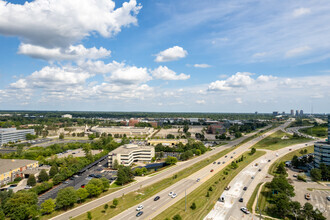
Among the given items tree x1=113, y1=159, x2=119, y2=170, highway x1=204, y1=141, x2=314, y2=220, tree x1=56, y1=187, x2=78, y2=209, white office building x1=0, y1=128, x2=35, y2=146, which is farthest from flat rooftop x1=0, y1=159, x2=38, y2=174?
white office building x1=0, y1=128, x2=35, y2=146

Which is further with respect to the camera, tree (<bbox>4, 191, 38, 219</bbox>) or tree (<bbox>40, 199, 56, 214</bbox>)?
tree (<bbox>40, 199, 56, 214</bbox>)

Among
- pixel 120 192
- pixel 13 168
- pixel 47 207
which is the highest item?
pixel 13 168

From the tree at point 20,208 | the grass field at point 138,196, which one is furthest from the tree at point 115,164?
the tree at point 20,208

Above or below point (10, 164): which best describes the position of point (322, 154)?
above

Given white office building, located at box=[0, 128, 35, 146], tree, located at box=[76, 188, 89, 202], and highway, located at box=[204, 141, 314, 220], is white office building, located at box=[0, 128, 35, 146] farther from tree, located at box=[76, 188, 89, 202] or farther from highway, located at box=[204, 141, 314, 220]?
highway, located at box=[204, 141, 314, 220]

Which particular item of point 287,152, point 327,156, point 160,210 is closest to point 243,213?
point 160,210

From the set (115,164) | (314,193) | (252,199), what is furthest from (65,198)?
(314,193)

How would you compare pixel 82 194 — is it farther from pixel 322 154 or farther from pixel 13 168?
pixel 322 154
